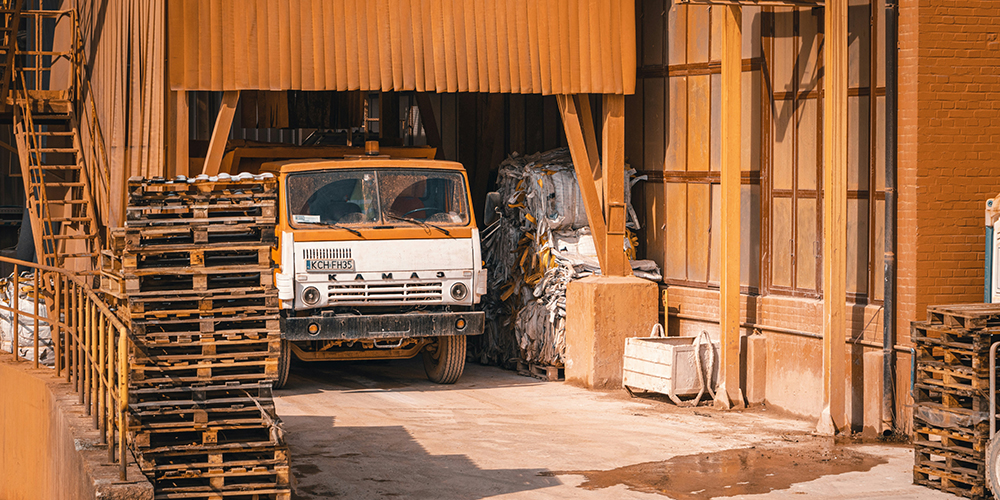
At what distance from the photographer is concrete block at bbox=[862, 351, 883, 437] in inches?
424

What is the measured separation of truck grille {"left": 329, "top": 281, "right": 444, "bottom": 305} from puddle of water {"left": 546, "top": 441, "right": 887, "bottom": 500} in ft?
13.8

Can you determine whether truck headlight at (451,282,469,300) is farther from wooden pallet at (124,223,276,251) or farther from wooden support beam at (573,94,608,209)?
wooden pallet at (124,223,276,251)

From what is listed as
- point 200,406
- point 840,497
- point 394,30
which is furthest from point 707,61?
point 200,406

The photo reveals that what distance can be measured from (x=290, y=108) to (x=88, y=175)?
303 centimetres

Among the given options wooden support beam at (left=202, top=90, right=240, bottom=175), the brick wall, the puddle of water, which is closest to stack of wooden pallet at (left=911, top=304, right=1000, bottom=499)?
the puddle of water

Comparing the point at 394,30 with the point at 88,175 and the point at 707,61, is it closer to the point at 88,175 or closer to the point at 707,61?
the point at 707,61

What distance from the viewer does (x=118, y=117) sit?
14.0 meters

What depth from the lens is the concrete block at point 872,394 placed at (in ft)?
35.3

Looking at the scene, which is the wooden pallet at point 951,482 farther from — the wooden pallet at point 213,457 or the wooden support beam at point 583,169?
the wooden support beam at point 583,169

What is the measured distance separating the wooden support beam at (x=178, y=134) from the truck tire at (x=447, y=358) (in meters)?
3.54

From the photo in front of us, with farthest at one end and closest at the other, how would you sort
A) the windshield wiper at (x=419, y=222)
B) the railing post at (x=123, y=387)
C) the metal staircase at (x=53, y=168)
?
the metal staircase at (x=53, y=168) < the windshield wiper at (x=419, y=222) < the railing post at (x=123, y=387)

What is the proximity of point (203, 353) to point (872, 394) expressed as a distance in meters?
6.28

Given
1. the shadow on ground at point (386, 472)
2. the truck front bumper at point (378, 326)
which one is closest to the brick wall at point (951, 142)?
the shadow on ground at point (386, 472)

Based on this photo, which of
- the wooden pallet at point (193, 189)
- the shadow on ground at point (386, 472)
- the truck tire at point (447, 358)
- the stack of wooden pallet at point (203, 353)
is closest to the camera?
the stack of wooden pallet at point (203, 353)
